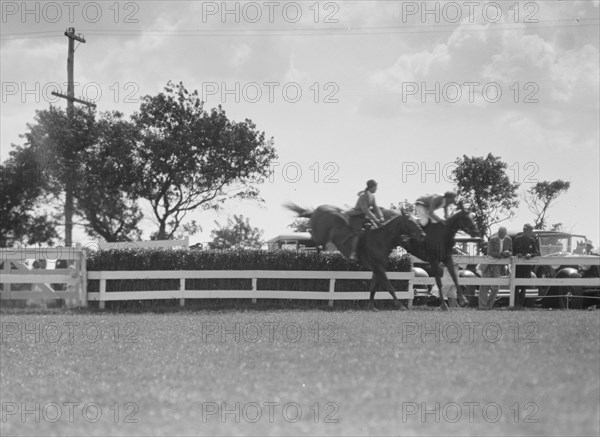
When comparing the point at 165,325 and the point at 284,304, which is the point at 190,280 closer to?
the point at 284,304

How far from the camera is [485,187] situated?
36781 millimetres

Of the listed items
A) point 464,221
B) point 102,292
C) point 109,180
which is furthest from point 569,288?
point 109,180

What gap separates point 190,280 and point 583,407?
16453mm

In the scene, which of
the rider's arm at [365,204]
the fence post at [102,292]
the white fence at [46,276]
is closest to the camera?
the rider's arm at [365,204]

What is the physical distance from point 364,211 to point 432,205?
4.95 feet

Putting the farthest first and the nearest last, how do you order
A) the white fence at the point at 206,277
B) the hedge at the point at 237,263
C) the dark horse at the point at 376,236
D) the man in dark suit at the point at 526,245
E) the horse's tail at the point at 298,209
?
the hedge at the point at 237,263 → the white fence at the point at 206,277 → the man in dark suit at the point at 526,245 → the horse's tail at the point at 298,209 → the dark horse at the point at 376,236

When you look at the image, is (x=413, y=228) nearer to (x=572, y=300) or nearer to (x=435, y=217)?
(x=435, y=217)

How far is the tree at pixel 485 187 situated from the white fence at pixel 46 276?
18.0m

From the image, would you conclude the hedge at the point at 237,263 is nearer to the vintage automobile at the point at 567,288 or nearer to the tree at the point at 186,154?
the vintage automobile at the point at 567,288

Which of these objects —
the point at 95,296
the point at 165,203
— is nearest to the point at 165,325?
the point at 95,296

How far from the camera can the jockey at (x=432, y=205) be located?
1722 cm

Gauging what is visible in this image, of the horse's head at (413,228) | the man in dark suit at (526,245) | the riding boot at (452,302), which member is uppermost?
the horse's head at (413,228)

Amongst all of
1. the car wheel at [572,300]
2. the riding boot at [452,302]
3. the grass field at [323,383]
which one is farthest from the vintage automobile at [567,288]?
the grass field at [323,383]

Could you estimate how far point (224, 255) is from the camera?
874 inches
